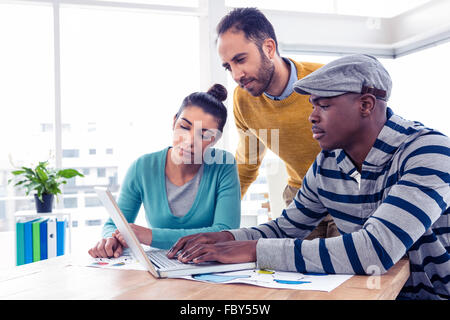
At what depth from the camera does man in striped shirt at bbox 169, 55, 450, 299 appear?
34.8 inches

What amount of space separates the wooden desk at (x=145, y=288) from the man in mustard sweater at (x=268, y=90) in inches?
33.3

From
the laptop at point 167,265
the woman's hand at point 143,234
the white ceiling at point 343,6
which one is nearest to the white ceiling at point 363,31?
the white ceiling at point 343,6

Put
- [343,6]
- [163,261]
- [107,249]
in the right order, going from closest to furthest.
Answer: [163,261], [107,249], [343,6]

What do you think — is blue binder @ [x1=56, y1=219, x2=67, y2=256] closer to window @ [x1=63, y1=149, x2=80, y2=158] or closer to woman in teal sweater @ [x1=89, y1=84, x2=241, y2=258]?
window @ [x1=63, y1=149, x2=80, y2=158]

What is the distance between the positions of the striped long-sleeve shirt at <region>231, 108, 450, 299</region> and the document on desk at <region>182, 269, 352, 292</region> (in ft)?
0.08

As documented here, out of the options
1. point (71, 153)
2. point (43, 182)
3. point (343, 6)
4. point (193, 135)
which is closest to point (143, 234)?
point (193, 135)

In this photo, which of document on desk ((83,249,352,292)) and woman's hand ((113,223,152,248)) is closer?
document on desk ((83,249,352,292))

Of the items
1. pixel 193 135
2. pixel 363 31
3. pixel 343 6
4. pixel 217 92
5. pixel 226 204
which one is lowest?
pixel 226 204

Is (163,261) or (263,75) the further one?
(263,75)

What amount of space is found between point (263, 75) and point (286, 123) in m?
0.22

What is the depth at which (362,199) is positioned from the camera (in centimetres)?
111

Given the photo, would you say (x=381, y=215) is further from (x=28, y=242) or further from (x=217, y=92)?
(x=28, y=242)

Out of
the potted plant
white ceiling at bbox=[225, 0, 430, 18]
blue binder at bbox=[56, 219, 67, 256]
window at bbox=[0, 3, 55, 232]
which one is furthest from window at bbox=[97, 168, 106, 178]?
white ceiling at bbox=[225, 0, 430, 18]
